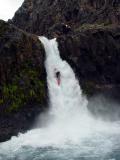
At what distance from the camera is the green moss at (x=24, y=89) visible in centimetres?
4759

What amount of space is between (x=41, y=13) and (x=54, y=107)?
30.3 metres

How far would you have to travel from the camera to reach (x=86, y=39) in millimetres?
55094

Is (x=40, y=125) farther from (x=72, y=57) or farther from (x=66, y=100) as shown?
(x=72, y=57)

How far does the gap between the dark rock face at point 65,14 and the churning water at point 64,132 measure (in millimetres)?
17039

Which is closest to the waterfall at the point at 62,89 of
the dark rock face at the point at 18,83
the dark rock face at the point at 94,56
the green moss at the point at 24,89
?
A: the dark rock face at the point at 94,56

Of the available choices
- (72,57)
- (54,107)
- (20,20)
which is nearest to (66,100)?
(54,107)

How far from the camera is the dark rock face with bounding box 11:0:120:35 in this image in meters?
69.9

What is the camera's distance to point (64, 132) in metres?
47.3

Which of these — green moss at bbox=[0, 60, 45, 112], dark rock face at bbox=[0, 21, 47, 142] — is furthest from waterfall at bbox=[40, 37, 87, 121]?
green moss at bbox=[0, 60, 45, 112]

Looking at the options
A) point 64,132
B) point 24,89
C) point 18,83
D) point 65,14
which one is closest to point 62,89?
point 24,89

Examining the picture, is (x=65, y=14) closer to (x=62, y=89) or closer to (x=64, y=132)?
(x=62, y=89)

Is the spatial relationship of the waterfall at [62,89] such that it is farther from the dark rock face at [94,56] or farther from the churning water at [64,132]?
the dark rock face at [94,56]

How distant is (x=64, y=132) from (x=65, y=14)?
31.3 meters

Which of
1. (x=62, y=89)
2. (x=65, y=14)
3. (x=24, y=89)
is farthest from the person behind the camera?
(x=65, y=14)
